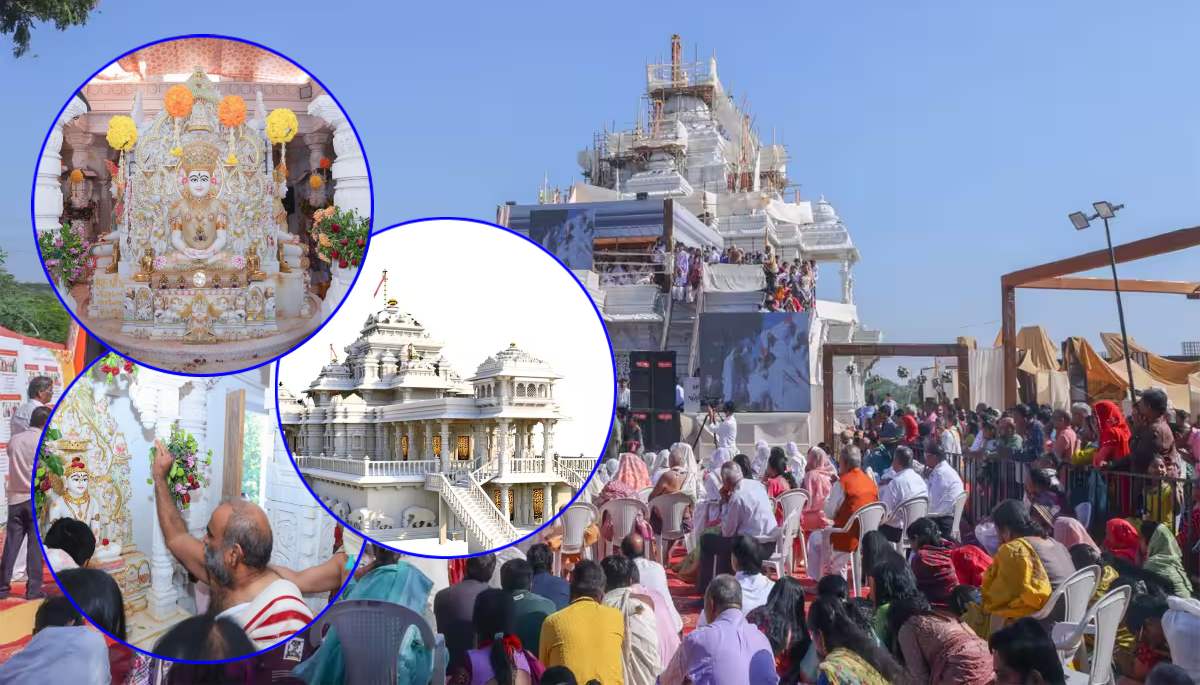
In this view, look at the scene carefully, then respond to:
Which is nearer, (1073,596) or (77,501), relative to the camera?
(77,501)

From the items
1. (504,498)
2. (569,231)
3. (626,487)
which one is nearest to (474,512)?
(504,498)

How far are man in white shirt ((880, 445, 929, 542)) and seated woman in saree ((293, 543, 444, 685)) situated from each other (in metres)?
4.95

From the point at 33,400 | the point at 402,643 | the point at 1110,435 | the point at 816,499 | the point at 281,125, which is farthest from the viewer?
the point at 816,499

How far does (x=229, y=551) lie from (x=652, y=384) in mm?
12713

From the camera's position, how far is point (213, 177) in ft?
7.49

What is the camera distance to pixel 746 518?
693cm

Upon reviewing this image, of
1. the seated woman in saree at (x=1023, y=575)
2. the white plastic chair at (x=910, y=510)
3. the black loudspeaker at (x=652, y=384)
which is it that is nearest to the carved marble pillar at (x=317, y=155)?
the seated woman in saree at (x=1023, y=575)

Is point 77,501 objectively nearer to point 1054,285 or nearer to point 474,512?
point 474,512

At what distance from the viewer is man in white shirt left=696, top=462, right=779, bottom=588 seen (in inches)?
273

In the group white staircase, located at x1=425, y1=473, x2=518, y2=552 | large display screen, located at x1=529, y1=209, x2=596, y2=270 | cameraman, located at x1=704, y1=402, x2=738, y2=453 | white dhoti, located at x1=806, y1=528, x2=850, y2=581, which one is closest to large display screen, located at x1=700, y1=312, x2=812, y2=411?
cameraman, located at x1=704, y1=402, x2=738, y2=453

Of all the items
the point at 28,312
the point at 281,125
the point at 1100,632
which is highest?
the point at 28,312

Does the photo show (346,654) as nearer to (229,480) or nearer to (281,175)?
(229,480)

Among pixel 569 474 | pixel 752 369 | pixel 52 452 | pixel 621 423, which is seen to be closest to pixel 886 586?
pixel 569 474

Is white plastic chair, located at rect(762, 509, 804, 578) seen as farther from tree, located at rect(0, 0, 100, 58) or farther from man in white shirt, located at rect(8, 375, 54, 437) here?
tree, located at rect(0, 0, 100, 58)
